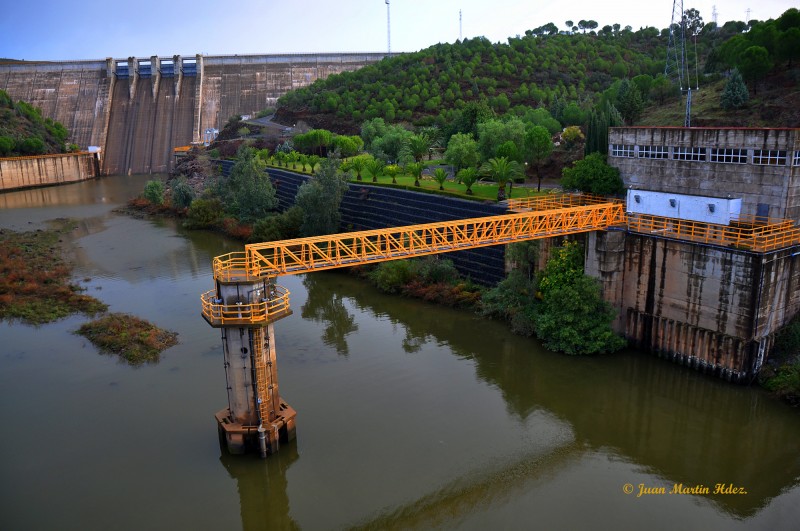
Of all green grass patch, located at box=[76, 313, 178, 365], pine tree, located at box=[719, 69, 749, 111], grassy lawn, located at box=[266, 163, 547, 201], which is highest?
pine tree, located at box=[719, 69, 749, 111]

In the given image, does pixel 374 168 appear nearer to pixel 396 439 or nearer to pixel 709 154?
pixel 709 154

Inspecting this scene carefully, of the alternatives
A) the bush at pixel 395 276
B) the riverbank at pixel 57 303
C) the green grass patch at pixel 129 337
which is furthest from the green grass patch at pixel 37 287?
the bush at pixel 395 276

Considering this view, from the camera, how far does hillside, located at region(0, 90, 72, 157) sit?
237 feet

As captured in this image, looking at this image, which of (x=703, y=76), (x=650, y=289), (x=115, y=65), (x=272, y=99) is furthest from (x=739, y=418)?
(x=115, y=65)

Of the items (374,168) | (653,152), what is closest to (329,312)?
(374,168)

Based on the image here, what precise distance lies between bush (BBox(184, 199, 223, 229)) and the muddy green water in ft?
71.8

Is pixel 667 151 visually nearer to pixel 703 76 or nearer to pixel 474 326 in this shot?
pixel 474 326

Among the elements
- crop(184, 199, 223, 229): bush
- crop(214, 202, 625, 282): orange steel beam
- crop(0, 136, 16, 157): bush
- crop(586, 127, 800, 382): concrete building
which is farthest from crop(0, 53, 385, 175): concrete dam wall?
crop(586, 127, 800, 382): concrete building

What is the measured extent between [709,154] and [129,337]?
75.5 feet

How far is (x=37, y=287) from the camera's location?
32562mm

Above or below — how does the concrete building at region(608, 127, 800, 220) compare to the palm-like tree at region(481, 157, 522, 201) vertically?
above

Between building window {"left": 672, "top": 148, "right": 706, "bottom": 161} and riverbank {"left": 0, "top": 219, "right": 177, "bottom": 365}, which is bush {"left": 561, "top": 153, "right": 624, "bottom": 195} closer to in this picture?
building window {"left": 672, "top": 148, "right": 706, "bottom": 161}

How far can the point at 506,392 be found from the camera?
71.3ft

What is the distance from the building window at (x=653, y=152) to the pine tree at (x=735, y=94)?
1917 centimetres
